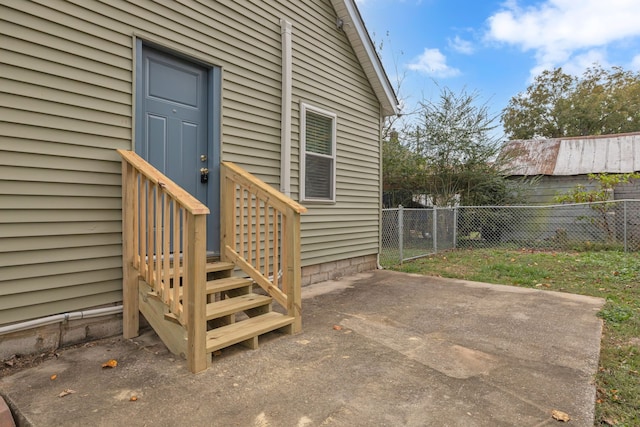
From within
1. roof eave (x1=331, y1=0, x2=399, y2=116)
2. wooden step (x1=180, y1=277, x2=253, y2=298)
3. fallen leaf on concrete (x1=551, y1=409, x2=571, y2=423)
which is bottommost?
fallen leaf on concrete (x1=551, y1=409, x2=571, y2=423)

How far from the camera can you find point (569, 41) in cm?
1986

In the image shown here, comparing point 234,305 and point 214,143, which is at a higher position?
point 214,143

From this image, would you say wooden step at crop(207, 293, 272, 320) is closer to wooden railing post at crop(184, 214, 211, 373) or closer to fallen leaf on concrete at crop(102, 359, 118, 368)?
wooden railing post at crop(184, 214, 211, 373)

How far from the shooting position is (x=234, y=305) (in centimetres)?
288

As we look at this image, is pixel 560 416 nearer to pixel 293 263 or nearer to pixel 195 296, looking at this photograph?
pixel 293 263

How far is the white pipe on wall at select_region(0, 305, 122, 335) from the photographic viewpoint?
2.39 m

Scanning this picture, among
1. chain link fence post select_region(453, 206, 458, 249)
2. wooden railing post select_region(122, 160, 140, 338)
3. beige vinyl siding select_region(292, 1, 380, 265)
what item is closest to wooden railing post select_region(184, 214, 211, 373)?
wooden railing post select_region(122, 160, 140, 338)

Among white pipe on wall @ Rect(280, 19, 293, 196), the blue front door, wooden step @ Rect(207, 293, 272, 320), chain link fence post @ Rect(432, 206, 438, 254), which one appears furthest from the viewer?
chain link fence post @ Rect(432, 206, 438, 254)

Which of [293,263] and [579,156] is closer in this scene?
[293,263]

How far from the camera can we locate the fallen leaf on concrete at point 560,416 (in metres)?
1.78

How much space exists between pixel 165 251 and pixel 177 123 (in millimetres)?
1515

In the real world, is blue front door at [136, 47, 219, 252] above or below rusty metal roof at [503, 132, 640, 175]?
below

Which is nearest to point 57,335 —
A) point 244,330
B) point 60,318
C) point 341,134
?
point 60,318

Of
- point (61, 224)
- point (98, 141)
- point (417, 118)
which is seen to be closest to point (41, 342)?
point (61, 224)
